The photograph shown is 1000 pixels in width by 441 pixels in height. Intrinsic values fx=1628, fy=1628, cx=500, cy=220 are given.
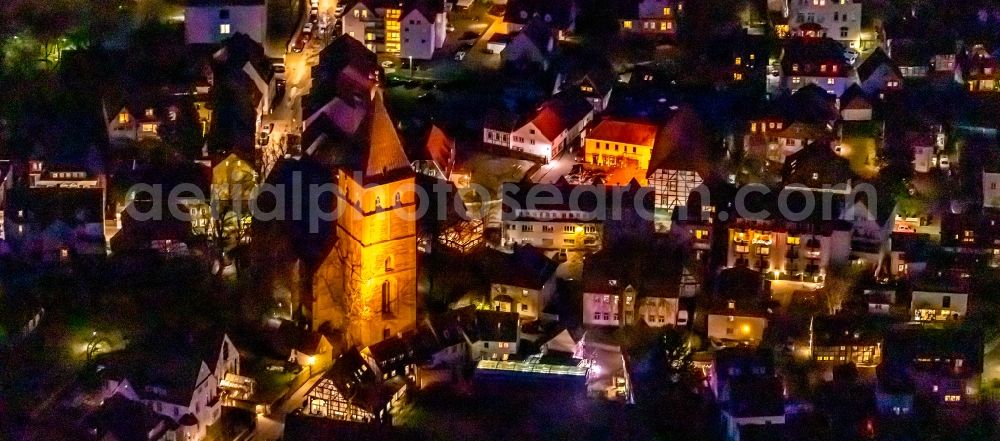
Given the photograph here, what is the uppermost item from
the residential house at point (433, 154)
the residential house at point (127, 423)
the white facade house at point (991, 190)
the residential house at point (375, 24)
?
the residential house at point (375, 24)

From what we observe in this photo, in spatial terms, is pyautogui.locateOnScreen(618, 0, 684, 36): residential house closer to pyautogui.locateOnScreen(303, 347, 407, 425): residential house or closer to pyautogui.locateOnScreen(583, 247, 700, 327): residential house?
pyautogui.locateOnScreen(583, 247, 700, 327): residential house

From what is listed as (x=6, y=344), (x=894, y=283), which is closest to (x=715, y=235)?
(x=894, y=283)

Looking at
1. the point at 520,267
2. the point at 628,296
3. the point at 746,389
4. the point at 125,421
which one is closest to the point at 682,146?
the point at 628,296

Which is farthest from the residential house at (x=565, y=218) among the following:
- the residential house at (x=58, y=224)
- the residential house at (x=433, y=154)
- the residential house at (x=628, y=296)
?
the residential house at (x=58, y=224)

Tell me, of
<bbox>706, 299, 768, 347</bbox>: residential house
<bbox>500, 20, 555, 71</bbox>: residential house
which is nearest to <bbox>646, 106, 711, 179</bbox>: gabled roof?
<bbox>706, 299, 768, 347</bbox>: residential house

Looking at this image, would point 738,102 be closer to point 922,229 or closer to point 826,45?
point 826,45

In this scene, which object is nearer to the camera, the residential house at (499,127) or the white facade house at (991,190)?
the white facade house at (991,190)

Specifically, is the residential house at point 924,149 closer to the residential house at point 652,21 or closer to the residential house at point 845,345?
the residential house at point 845,345

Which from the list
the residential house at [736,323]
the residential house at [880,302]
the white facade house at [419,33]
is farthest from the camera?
the white facade house at [419,33]

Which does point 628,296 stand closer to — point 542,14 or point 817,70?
point 817,70
